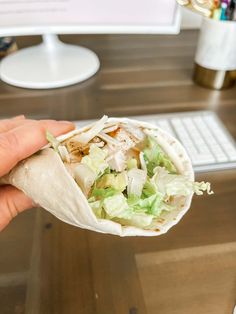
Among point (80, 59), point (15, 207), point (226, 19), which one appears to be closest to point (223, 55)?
point (226, 19)

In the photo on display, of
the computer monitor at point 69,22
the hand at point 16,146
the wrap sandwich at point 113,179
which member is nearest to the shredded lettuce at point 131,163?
the wrap sandwich at point 113,179

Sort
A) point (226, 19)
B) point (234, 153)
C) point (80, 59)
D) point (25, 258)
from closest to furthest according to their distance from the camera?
point (25, 258)
point (234, 153)
point (226, 19)
point (80, 59)

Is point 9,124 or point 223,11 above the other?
point 223,11

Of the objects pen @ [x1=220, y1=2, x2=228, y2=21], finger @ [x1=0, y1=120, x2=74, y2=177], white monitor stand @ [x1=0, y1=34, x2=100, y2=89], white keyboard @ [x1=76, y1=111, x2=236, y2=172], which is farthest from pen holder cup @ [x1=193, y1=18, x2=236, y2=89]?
finger @ [x1=0, y1=120, x2=74, y2=177]

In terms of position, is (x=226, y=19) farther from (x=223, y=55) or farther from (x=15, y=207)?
(x=15, y=207)

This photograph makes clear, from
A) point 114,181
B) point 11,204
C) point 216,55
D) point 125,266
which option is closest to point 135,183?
point 114,181

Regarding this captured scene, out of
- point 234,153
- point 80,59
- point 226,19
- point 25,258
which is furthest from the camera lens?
point 80,59

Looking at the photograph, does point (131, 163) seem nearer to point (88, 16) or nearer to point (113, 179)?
point (113, 179)
